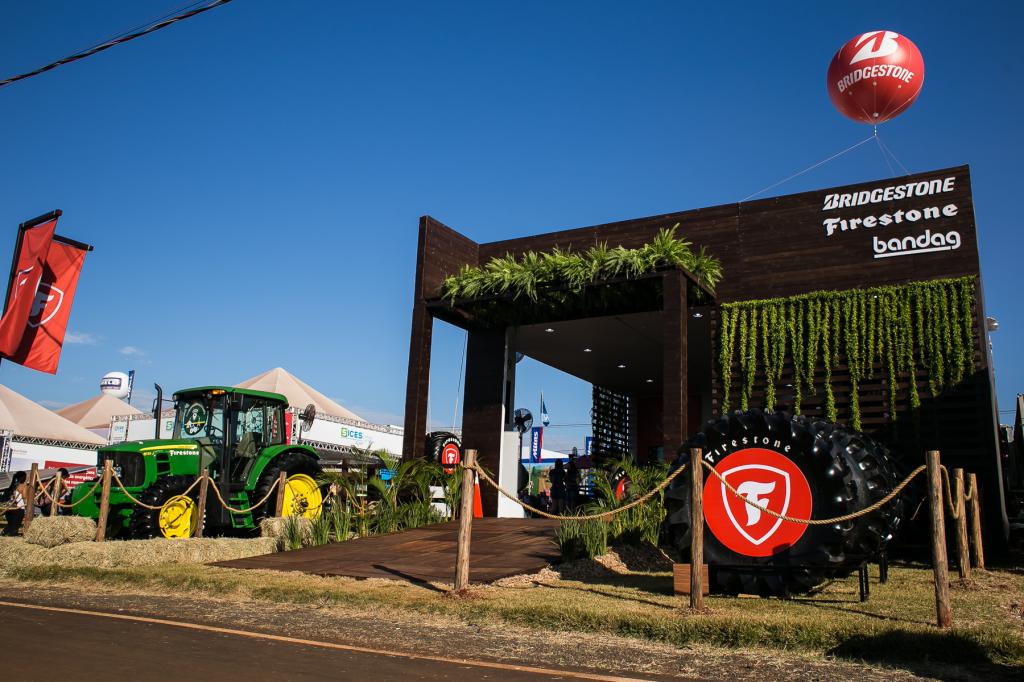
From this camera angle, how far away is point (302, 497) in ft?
43.8

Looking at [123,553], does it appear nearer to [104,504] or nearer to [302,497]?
[104,504]

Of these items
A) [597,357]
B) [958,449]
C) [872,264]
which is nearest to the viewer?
[958,449]

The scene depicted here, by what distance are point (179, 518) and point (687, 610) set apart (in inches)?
345

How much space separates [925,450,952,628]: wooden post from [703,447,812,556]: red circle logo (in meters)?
1.08

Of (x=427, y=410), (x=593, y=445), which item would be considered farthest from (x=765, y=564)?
(x=593, y=445)

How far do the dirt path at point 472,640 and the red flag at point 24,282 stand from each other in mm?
3525

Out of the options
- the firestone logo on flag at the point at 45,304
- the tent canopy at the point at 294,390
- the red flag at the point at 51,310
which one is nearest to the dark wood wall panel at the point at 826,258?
the red flag at the point at 51,310

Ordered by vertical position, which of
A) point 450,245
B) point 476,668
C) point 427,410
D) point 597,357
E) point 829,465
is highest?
point 450,245

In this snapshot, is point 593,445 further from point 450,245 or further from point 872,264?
point 872,264

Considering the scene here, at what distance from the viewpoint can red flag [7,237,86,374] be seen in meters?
9.91

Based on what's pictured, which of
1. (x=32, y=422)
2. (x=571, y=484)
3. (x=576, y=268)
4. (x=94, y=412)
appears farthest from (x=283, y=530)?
→ (x=94, y=412)

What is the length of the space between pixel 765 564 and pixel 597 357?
41.1 ft

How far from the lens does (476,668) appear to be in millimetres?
4621

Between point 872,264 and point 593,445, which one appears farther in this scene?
point 593,445
